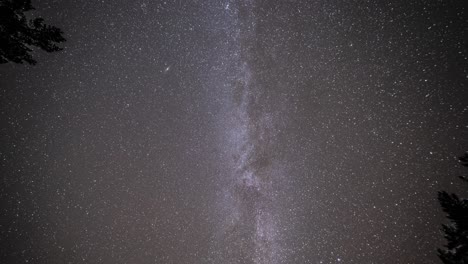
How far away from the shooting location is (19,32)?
2426 millimetres

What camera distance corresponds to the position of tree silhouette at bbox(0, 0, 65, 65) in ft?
7.70

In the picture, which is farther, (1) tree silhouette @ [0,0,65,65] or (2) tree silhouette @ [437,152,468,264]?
(2) tree silhouette @ [437,152,468,264]

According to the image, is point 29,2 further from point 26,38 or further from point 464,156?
point 464,156

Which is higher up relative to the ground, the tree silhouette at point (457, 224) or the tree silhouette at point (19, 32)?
the tree silhouette at point (457, 224)

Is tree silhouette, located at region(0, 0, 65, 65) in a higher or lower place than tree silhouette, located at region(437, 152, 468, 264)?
lower

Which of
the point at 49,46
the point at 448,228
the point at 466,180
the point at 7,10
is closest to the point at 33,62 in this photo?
the point at 49,46

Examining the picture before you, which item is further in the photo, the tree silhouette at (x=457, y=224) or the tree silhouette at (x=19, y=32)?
the tree silhouette at (x=457, y=224)

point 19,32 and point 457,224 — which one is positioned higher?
point 457,224

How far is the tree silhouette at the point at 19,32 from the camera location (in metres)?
2.35

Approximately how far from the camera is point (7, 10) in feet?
7.67

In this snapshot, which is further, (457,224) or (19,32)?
(457,224)

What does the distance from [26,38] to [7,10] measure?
0.26m

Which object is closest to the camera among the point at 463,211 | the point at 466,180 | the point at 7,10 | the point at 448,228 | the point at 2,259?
the point at 7,10

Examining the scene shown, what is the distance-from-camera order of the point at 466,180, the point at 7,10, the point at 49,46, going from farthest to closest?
1. the point at 466,180
2. the point at 49,46
3. the point at 7,10
